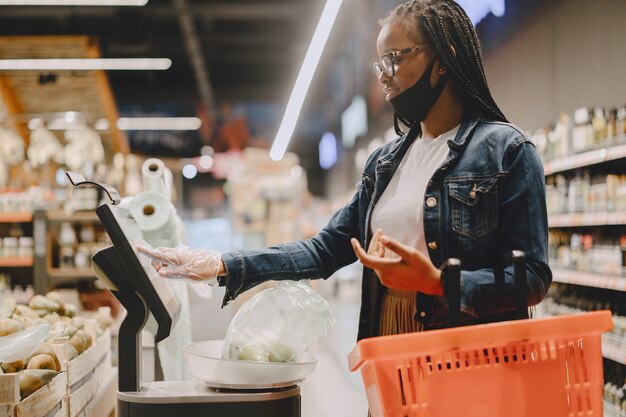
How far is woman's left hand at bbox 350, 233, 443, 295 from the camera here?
1152 millimetres

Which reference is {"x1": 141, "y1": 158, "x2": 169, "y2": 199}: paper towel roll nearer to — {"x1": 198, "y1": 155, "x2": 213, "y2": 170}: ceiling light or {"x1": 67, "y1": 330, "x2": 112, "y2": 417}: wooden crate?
{"x1": 67, "y1": 330, "x2": 112, "y2": 417}: wooden crate

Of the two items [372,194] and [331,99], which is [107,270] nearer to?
[372,194]

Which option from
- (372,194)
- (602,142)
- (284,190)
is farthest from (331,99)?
(372,194)

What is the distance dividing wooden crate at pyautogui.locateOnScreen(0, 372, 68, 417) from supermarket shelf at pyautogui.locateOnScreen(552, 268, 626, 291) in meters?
3.19

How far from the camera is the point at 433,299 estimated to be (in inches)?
55.6

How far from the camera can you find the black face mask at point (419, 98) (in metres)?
1.53

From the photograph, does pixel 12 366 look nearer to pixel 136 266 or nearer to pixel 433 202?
pixel 136 266

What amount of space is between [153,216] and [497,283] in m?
1.18

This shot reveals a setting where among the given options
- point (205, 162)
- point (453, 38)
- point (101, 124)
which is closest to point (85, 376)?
point (453, 38)

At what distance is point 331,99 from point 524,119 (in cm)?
1419

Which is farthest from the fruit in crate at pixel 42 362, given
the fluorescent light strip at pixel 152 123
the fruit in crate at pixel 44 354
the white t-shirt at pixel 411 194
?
the fluorescent light strip at pixel 152 123

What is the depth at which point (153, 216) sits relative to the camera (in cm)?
207

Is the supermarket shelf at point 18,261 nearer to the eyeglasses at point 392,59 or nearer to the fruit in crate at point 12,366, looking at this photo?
the fruit in crate at point 12,366

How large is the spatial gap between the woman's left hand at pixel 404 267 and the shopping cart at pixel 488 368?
5cm
